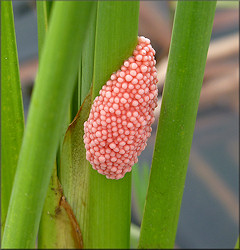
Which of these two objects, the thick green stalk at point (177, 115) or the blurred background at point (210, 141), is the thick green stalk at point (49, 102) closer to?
the thick green stalk at point (177, 115)

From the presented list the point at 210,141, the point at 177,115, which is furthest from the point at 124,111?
the point at 210,141

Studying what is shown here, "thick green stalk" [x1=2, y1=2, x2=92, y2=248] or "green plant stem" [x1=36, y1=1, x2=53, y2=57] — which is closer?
"thick green stalk" [x1=2, y1=2, x2=92, y2=248]

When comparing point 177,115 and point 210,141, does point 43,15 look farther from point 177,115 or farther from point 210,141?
point 210,141

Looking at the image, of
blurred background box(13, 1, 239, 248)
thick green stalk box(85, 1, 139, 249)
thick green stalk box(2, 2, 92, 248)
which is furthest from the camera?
blurred background box(13, 1, 239, 248)

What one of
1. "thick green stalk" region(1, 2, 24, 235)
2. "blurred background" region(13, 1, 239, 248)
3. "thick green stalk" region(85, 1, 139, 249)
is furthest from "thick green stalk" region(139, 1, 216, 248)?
"blurred background" region(13, 1, 239, 248)

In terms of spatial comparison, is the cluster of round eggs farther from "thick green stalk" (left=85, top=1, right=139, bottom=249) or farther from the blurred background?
the blurred background

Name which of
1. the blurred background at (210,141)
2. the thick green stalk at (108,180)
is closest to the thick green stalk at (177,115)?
the thick green stalk at (108,180)
